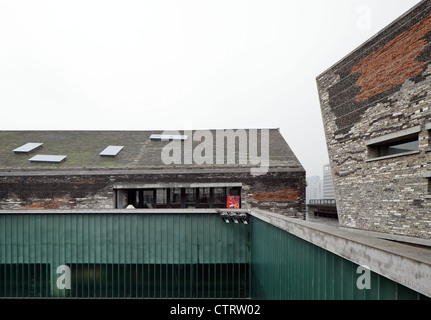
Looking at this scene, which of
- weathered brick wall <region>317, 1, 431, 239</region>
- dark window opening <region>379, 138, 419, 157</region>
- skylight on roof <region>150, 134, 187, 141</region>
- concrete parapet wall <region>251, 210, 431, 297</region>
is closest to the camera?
concrete parapet wall <region>251, 210, 431, 297</region>

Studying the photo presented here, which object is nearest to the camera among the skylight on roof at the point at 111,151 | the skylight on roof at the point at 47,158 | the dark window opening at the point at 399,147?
the dark window opening at the point at 399,147

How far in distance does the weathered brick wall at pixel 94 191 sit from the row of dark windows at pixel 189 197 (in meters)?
1.59

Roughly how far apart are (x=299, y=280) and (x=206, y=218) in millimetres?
5515

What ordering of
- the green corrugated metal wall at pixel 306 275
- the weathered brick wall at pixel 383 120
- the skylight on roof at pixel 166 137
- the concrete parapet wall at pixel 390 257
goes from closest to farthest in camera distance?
the concrete parapet wall at pixel 390 257, the green corrugated metal wall at pixel 306 275, the weathered brick wall at pixel 383 120, the skylight on roof at pixel 166 137

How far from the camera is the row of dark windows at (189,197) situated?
17625 mm

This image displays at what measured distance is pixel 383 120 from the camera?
1064 centimetres

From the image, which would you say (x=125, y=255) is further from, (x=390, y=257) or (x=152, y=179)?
(x=390, y=257)

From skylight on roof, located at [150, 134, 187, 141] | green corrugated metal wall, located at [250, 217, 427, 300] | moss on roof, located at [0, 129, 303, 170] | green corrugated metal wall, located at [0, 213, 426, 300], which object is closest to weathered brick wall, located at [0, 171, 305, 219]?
moss on roof, located at [0, 129, 303, 170]

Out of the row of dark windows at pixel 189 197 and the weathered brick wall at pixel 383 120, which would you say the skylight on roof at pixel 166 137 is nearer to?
the row of dark windows at pixel 189 197

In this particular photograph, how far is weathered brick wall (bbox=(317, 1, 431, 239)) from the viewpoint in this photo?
898 centimetres

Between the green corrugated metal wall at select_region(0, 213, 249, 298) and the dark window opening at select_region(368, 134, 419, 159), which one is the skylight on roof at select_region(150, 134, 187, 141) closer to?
the green corrugated metal wall at select_region(0, 213, 249, 298)

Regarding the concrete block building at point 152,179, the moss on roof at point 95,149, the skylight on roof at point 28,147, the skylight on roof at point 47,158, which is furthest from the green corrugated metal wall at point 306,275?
the skylight on roof at point 28,147
